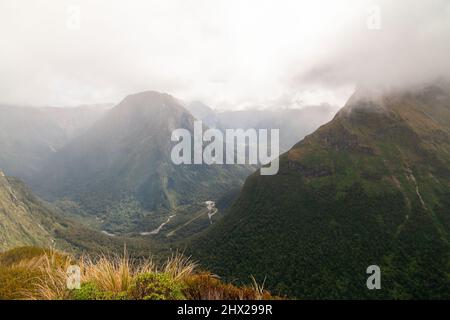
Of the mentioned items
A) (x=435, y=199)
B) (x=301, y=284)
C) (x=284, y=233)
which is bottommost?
(x=301, y=284)

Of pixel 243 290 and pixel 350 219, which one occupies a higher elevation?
pixel 243 290

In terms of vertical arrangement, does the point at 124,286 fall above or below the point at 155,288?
below

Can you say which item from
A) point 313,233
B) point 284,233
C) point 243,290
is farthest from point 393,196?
point 243,290

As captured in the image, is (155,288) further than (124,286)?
No

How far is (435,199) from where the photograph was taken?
186 meters

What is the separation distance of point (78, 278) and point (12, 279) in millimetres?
2104

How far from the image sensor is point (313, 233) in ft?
605
